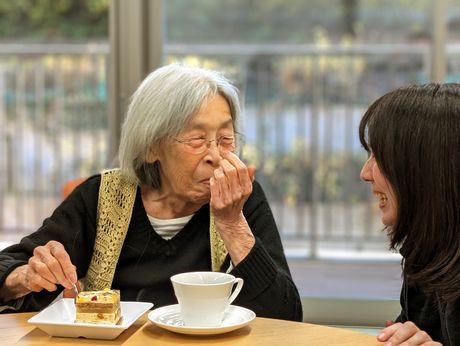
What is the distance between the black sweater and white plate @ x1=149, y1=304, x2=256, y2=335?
1.00 feet

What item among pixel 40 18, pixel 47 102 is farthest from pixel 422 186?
pixel 40 18

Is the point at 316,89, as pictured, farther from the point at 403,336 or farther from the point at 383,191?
the point at 403,336

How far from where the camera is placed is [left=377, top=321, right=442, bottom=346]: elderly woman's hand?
4.49 feet

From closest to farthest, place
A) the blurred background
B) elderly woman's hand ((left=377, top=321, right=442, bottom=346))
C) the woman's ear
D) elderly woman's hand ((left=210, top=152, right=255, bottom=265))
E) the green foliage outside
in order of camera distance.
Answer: elderly woman's hand ((left=377, top=321, right=442, bottom=346)) → elderly woman's hand ((left=210, top=152, right=255, bottom=265)) → the woman's ear → the blurred background → the green foliage outside

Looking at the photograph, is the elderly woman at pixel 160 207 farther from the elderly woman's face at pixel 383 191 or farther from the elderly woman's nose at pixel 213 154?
the elderly woman's face at pixel 383 191

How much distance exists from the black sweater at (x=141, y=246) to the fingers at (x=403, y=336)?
394 millimetres

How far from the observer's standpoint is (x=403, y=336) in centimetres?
138

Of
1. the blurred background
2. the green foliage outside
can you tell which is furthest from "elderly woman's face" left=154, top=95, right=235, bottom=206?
the green foliage outside

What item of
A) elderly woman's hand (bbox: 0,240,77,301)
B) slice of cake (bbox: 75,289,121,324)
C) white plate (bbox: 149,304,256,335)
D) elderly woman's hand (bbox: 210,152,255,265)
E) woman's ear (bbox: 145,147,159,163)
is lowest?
white plate (bbox: 149,304,256,335)

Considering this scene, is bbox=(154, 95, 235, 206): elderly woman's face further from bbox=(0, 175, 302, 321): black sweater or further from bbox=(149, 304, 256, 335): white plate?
bbox=(149, 304, 256, 335): white plate

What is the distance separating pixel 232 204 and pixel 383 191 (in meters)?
0.39

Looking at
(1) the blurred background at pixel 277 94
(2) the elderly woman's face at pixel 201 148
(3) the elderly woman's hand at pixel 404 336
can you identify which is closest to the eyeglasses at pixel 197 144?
(2) the elderly woman's face at pixel 201 148

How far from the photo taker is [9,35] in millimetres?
4273

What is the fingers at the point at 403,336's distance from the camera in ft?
4.50
